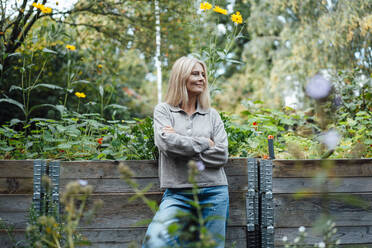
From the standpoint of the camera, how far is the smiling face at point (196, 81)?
6.52ft

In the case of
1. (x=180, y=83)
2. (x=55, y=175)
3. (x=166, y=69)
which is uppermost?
(x=166, y=69)

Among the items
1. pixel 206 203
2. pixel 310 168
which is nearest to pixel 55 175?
pixel 206 203

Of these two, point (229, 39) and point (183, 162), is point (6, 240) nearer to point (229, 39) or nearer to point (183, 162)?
point (183, 162)

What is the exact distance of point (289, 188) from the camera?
1987mm

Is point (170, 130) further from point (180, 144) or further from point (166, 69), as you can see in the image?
point (166, 69)

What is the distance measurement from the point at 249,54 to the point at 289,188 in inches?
355

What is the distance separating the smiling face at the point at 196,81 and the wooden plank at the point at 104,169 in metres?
0.46

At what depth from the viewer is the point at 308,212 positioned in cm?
199

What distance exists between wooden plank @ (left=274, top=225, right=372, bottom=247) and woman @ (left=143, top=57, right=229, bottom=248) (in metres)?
0.43

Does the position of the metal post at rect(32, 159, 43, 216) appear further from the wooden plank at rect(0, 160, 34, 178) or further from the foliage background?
the foliage background

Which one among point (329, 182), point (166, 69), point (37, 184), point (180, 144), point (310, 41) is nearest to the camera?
point (180, 144)

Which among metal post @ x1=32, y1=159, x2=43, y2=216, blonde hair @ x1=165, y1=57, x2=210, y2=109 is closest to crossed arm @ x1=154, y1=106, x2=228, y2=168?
blonde hair @ x1=165, y1=57, x2=210, y2=109

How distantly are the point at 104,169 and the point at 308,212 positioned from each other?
1.21 meters

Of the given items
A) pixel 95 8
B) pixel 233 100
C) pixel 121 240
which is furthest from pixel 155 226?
pixel 233 100
